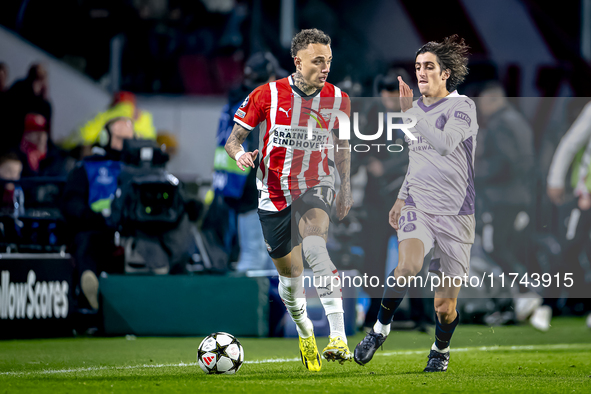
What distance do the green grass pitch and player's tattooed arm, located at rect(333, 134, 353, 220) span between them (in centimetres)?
101

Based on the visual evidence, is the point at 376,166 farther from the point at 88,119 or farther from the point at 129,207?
the point at 88,119

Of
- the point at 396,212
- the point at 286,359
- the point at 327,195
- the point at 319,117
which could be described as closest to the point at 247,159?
the point at 327,195

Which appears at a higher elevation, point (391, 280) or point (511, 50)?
point (511, 50)

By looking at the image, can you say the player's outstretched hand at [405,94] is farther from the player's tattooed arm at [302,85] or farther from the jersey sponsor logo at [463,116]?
the player's tattooed arm at [302,85]

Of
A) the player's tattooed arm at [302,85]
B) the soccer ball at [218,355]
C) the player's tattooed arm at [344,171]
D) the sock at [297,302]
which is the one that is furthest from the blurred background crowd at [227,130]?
the soccer ball at [218,355]

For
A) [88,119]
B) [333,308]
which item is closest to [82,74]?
[88,119]

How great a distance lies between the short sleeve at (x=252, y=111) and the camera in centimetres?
518

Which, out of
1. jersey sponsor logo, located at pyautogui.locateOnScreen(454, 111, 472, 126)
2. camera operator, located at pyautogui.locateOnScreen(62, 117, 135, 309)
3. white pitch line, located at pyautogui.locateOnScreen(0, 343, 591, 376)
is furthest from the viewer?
camera operator, located at pyautogui.locateOnScreen(62, 117, 135, 309)

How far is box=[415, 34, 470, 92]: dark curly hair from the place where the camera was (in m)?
5.22

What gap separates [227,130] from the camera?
7.18 metres

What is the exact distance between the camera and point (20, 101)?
29.5 ft

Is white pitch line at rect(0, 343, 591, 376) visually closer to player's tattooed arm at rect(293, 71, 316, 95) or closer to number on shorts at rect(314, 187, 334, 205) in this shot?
number on shorts at rect(314, 187, 334, 205)

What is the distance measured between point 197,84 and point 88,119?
2.05 m

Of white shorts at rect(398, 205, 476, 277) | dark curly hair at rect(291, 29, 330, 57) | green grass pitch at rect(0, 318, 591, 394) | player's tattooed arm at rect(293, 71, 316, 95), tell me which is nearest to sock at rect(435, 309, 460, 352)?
green grass pitch at rect(0, 318, 591, 394)
